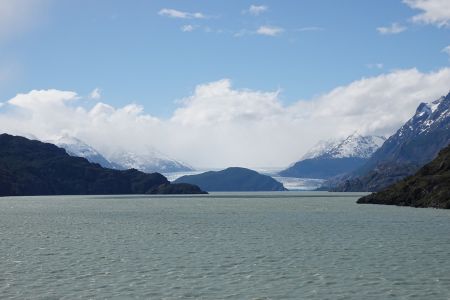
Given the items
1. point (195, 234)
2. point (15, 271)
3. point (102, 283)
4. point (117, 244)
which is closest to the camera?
point (102, 283)

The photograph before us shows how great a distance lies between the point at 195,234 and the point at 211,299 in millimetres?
53895

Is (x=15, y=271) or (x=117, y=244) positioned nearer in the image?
(x=15, y=271)

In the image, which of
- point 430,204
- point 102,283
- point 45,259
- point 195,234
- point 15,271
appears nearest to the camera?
point 102,283

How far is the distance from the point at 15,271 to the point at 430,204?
156 meters

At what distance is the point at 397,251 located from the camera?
65.8 metres

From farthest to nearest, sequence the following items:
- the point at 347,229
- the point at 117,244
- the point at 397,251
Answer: the point at 347,229
the point at 117,244
the point at 397,251

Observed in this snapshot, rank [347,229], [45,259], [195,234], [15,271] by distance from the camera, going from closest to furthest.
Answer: [15,271], [45,259], [195,234], [347,229]

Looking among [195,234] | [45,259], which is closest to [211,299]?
[45,259]

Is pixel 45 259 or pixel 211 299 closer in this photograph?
pixel 211 299

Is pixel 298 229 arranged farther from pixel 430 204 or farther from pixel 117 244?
pixel 430 204

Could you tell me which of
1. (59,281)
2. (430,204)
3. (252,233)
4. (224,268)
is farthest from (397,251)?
(430,204)

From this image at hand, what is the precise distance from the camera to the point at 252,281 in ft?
148

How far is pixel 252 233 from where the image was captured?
9306 cm

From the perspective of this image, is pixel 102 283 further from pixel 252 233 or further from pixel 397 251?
pixel 252 233
